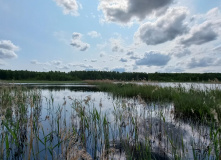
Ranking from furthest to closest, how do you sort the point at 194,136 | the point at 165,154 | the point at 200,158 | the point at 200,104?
the point at 200,104, the point at 194,136, the point at 165,154, the point at 200,158

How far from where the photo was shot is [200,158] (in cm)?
360

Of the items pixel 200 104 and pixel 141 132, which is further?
pixel 200 104

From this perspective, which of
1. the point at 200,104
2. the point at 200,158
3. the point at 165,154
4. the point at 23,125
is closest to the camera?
the point at 200,158

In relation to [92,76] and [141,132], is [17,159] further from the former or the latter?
[92,76]

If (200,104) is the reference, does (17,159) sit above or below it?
below

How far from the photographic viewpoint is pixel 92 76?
270 feet

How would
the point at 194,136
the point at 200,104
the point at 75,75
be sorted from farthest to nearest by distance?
the point at 75,75
the point at 200,104
the point at 194,136

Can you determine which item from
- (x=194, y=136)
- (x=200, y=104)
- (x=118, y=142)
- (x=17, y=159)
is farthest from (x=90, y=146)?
(x=200, y=104)

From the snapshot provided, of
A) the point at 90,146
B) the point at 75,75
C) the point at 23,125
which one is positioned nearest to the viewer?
the point at 90,146

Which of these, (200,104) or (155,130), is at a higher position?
(200,104)

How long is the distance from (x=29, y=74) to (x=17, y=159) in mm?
79031

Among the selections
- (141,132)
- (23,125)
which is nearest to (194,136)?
(141,132)

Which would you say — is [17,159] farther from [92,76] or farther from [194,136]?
[92,76]

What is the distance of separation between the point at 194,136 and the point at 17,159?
5406mm
